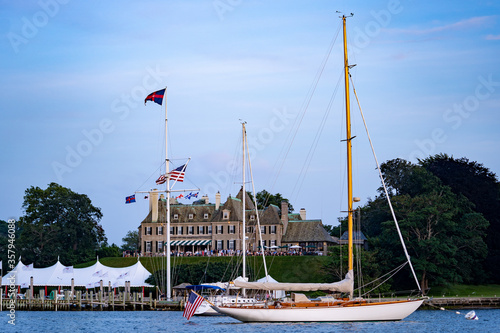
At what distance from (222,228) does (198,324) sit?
5274cm

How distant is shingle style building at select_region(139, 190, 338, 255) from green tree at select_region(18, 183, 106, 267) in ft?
27.9

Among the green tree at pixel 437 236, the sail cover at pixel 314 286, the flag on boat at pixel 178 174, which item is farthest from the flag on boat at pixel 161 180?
the sail cover at pixel 314 286

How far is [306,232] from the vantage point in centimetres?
10138

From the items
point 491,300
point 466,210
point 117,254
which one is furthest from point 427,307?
point 117,254

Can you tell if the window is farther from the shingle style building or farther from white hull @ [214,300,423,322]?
white hull @ [214,300,423,322]

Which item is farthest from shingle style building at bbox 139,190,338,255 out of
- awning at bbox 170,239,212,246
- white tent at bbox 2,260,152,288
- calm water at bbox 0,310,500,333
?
calm water at bbox 0,310,500,333

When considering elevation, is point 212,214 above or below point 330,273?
above

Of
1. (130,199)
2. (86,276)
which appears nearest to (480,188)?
(130,199)

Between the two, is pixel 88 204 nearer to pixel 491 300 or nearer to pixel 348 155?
pixel 491 300

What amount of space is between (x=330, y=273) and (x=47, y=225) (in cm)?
4825

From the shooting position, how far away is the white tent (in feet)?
237

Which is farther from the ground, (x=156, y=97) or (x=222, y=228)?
(x=156, y=97)

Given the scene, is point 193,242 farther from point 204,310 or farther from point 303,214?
point 204,310

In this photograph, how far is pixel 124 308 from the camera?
67.4 meters
